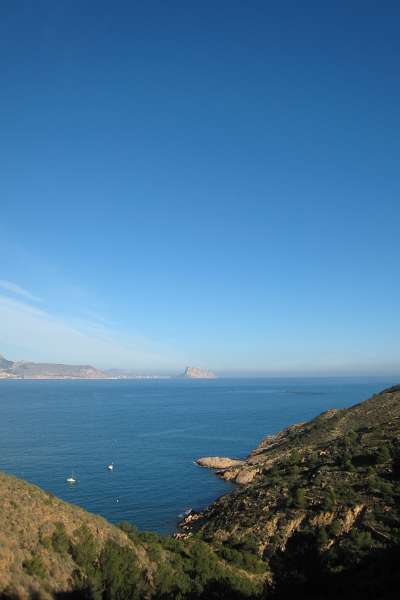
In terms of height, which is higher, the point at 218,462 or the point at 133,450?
the point at 218,462

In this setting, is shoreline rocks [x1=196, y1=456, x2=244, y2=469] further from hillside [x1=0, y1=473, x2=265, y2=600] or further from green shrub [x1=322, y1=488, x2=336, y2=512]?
hillside [x1=0, y1=473, x2=265, y2=600]

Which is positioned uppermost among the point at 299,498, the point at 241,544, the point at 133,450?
the point at 299,498

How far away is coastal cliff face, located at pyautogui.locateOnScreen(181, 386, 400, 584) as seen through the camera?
113 feet

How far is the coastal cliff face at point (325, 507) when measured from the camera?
34.5 metres

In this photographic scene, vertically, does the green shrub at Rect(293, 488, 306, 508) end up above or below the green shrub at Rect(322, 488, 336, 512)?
below

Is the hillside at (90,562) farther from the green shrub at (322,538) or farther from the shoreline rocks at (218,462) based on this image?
the shoreline rocks at (218,462)

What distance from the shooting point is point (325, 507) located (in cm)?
3962

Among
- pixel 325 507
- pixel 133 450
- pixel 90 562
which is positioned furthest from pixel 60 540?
pixel 133 450

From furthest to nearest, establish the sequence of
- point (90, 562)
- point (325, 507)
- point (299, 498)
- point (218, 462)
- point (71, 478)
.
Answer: point (218, 462) < point (71, 478) < point (299, 498) < point (325, 507) < point (90, 562)

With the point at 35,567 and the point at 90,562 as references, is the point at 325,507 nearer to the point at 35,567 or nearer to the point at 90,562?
the point at 90,562

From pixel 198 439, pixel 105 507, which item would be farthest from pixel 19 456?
pixel 198 439

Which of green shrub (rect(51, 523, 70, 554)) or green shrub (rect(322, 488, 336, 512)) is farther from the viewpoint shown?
green shrub (rect(322, 488, 336, 512))

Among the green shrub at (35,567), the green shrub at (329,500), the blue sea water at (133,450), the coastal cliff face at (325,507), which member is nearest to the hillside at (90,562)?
the green shrub at (35,567)

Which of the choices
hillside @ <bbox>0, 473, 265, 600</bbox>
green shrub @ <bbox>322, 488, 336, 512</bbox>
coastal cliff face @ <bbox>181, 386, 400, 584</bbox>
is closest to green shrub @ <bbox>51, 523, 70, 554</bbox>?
hillside @ <bbox>0, 473, 265, 600</bbox>
